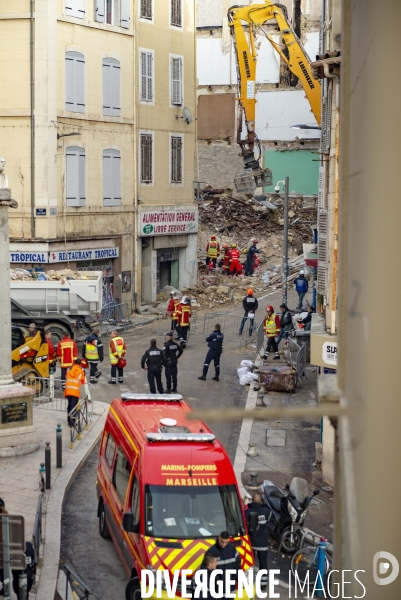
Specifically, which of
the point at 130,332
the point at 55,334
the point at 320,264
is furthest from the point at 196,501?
the point at 130,332

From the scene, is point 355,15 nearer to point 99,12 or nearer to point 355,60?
point 355,60

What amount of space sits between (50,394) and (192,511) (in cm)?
1098

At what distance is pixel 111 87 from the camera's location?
33.9 metres

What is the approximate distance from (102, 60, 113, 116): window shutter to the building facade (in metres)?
Result: 22.1

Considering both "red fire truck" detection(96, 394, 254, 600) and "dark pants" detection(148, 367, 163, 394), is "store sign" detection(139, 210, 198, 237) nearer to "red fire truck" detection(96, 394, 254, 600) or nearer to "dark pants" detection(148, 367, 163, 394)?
"dark pants" detection(148, 367, 163, 394)

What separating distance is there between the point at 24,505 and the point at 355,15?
12278 millimetres

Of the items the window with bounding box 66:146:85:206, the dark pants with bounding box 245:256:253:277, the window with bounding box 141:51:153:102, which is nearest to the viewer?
the window with bounding box 66:146:85:206

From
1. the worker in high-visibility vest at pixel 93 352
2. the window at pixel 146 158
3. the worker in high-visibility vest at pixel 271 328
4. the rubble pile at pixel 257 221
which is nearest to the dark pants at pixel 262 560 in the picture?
the worker in high-visibility vest at pixel 93 352

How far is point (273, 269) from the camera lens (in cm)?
4306

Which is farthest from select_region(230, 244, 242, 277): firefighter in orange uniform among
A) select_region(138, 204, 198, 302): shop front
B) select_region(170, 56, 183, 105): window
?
select_region(170, 56, 183, 105): window

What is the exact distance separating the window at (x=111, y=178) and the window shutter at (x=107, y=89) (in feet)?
5.19

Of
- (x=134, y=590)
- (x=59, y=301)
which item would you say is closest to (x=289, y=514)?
(x=134, y=590)

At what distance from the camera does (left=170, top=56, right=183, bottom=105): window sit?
37.2 m

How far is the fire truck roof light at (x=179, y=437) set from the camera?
33.7 ft
